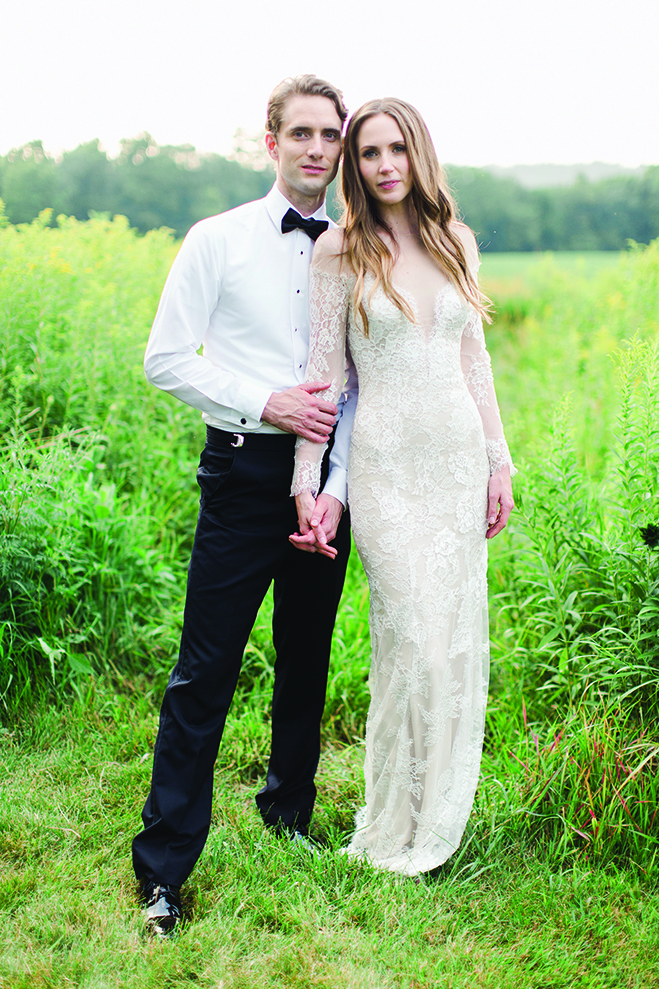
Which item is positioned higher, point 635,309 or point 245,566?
point 635,309

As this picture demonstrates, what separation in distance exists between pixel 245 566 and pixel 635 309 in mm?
5247

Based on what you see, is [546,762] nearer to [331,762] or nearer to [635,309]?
[331,762]

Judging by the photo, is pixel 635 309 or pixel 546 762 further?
pixel 635 309

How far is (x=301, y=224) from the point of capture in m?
2.40

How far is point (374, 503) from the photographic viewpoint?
238 cm

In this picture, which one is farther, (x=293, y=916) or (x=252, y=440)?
(x=252, y=440)

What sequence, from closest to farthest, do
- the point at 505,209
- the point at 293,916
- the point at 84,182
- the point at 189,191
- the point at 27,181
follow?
the point at 293,916 < the point at 27,181 < the point at 84,182 < the point at 189,191 < the point at 505,209

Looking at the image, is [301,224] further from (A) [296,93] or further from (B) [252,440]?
(B) [252,440]

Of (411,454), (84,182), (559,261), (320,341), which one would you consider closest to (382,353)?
(320,341)

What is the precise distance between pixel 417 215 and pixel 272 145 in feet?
1.69

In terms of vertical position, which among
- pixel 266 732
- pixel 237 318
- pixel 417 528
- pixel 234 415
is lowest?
pixel 266 732

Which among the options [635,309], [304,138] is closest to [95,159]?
[635,309]

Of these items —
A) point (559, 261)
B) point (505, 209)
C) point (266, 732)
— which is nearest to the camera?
point (266, 732)

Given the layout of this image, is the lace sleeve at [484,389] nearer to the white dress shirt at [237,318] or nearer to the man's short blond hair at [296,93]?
the white dress shirt at [237,318]
